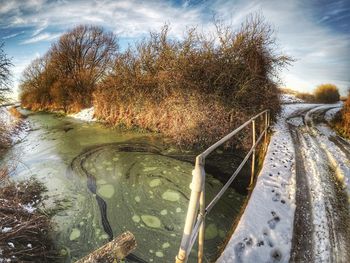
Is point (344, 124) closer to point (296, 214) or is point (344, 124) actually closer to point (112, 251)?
point (296, 214)

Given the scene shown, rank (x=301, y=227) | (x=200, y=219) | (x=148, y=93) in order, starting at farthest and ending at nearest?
1. (x=148, y=93)
2. (x=301, y=227)
3. (x=200, y=219)

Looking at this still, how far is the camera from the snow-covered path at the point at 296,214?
99.4 inches

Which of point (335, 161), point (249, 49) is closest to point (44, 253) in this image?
point (335, 161)

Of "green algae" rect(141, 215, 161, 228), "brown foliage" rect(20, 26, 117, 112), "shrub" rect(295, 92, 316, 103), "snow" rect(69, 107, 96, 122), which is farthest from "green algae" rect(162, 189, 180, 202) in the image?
"shrub" rect(295, 92, 316, 103)

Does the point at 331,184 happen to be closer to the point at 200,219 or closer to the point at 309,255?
the point at 309,255

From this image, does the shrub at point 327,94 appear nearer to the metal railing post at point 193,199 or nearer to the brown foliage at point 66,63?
the brown foliage at point 66,63

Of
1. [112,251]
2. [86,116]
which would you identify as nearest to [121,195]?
[112,251]

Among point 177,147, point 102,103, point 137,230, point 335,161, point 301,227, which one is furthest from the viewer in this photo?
point 102,103

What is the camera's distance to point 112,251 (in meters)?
2.16

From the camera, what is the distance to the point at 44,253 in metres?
3.35

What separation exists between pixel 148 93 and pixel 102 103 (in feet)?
15.5

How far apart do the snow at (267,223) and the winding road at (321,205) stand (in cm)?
12

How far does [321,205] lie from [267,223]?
46.3 inches

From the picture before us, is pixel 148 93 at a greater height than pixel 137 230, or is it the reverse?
pixel 148 93
